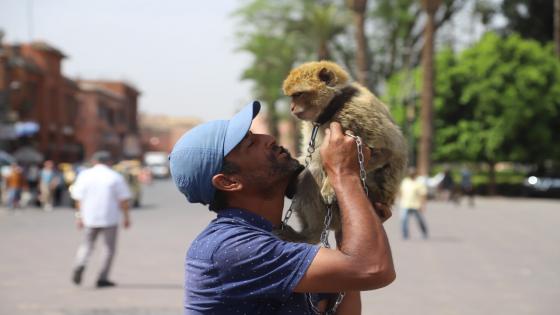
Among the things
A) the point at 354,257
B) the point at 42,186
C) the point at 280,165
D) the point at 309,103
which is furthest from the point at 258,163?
the point at 42,186

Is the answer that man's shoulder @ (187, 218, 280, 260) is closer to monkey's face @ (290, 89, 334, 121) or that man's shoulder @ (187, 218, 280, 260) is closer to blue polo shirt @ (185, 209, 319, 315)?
blue polo shirt @ (185, 209, 319, 315)

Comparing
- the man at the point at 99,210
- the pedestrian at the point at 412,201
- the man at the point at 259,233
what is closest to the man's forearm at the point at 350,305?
the man at the point at 259,233

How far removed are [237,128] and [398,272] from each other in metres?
9.23

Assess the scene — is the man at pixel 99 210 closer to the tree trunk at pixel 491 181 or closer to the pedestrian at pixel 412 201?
the pedestrian at pixel 412 201

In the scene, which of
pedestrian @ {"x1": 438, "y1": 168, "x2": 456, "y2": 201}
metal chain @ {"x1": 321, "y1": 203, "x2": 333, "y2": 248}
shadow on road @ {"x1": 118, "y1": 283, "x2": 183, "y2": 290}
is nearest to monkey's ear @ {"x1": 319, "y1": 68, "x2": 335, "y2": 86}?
metal chain @ {"x1": 321, "y1": 203, "x2": 333, "y2": 248}

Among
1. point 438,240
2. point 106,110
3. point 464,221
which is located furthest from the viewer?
point 106,110

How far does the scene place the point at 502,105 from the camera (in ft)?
128

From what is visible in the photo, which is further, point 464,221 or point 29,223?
point 464,221

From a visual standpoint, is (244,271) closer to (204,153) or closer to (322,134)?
(204,153)

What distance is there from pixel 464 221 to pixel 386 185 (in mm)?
20092

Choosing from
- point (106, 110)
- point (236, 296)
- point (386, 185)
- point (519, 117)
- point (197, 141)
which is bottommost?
point (106, 110)

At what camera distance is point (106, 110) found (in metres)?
82.3

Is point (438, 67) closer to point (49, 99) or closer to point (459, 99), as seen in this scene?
point (459, 99)

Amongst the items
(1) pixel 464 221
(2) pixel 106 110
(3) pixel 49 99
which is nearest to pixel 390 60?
(3) pixel 49 99
